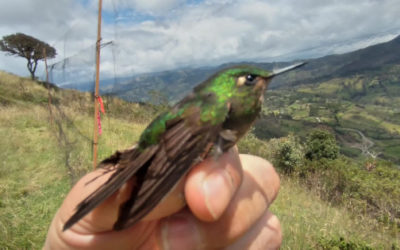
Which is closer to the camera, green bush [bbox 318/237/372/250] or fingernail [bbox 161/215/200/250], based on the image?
fingernail [bbox 161/215/200/250]

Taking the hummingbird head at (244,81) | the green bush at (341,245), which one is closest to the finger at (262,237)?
the hummingbird head at (244,81)

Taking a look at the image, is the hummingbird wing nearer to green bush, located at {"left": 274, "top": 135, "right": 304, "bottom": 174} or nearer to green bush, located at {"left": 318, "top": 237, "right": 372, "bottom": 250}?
green bush, located at {"left": 318, "top": 237, "right": 372, "bottom": 250}

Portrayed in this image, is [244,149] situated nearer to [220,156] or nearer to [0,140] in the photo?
[0,140]

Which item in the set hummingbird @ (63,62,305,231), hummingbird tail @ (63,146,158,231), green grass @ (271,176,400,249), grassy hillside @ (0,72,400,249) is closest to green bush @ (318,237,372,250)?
grassy hillside @ (0,72,400,249)

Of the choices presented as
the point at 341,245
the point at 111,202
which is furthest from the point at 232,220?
the point at 341,245

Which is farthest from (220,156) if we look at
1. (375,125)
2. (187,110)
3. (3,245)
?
(375,125)

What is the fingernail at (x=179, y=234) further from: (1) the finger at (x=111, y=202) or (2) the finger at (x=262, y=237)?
(2) the finger at (x=262, y=237)

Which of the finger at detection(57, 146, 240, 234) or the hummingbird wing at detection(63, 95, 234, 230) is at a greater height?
the hummingbird wing at detection(63, 95, 234, 230)

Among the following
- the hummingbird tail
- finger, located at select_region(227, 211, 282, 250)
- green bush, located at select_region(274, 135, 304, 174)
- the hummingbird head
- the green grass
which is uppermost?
the hummingbird head
